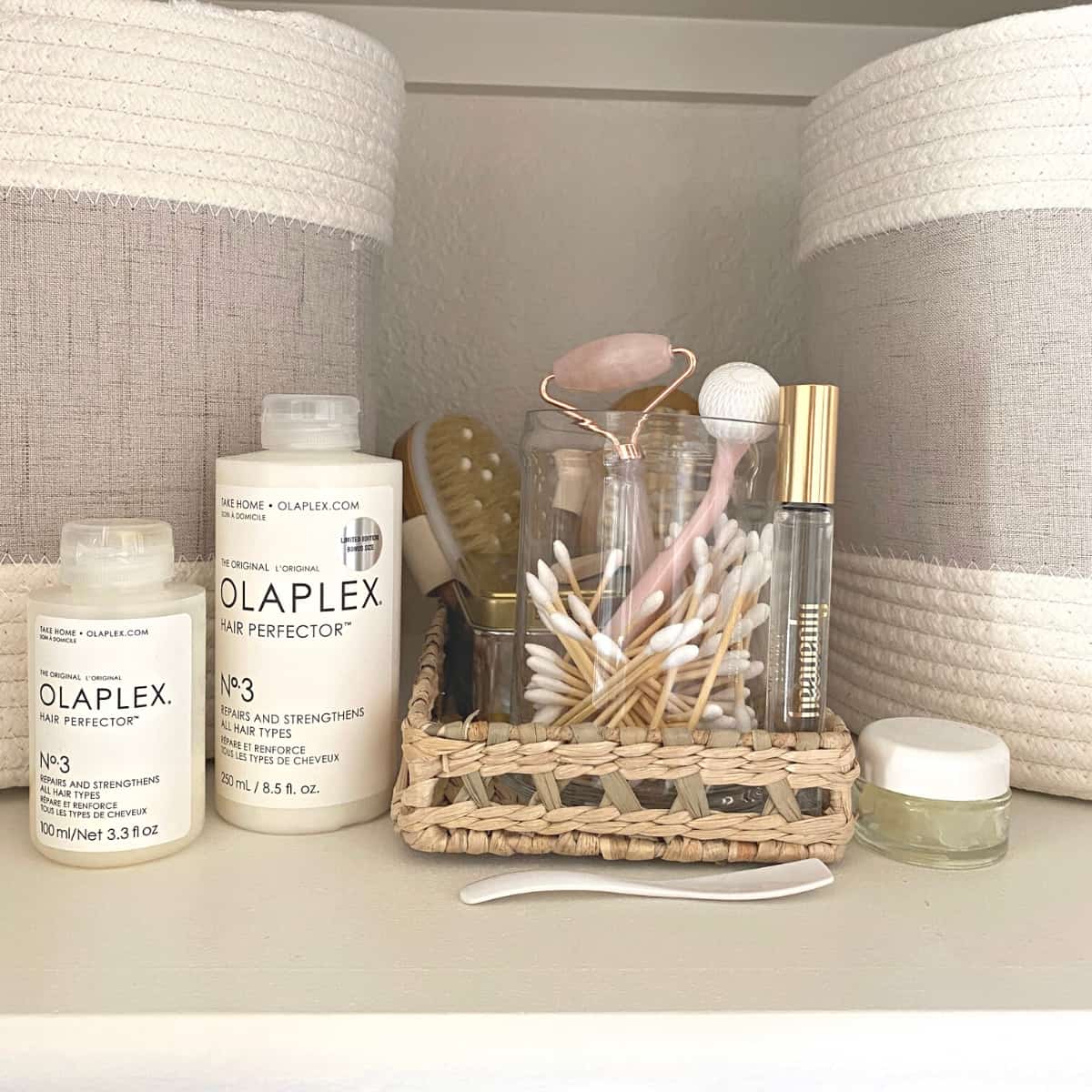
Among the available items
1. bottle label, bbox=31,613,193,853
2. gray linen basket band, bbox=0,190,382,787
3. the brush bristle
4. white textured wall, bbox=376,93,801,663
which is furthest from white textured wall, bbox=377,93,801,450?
bottle label, bbox=31,613,193,853

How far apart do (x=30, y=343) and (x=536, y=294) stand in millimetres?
363

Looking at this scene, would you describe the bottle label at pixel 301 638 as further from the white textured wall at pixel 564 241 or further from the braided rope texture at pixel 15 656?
the white textured wall at pixel 564 241

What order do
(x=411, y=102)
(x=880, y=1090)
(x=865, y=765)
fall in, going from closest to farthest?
(x=880, y=1090) < (x=865, y=765) < (x=411, y=102)

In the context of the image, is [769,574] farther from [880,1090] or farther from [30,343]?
[30,343]

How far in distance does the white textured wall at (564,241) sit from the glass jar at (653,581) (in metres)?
0.31

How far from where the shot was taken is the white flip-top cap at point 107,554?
41cm

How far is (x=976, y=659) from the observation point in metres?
0.50

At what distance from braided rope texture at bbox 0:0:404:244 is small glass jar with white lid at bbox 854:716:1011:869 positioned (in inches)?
12.8

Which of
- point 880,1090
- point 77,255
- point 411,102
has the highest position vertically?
point 411,102

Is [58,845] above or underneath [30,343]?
underneath

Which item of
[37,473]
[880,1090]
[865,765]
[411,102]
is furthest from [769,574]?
[411,102]

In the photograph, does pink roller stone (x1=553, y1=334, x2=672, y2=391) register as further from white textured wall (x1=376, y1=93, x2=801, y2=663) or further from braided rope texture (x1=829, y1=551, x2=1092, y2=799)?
white textured wall (x1=376, y1=93, x2=801, y2=663)

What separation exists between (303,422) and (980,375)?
278mm

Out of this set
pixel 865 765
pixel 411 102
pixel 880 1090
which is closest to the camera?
pixel 880 1090
